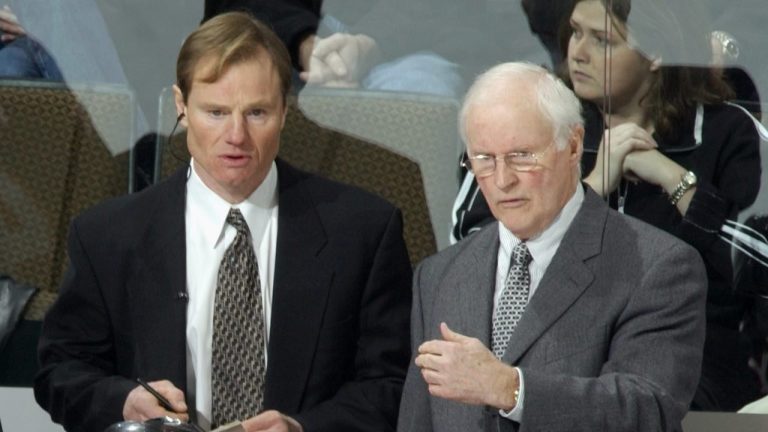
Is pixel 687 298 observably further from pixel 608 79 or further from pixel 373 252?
pixel 608 79

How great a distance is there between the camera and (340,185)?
3.73 m

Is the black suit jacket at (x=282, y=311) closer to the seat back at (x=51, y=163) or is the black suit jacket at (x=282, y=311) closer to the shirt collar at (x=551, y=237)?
the shirt collar at (x=551, y=237)

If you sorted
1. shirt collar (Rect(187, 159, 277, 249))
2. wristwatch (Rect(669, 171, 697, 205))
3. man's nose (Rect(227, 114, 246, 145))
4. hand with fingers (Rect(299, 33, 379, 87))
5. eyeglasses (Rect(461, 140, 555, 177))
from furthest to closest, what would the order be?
hand with fingers (Rect(299, 33, 379, 87)), wristwatch (Rect(669, 171, 697, 205)), shirt collar (Rect(187, 159, 277, 249)), man's nose (Rect(227, 114, 246, 145)), eyeglasses (Rect(461, 140, 555, 177))

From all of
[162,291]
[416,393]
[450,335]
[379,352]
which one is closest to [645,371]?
[450,335]

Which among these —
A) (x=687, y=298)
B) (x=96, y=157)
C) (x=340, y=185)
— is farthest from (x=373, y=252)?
(x=96, y=157)

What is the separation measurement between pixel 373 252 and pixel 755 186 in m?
1.14

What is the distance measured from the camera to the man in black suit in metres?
3.53

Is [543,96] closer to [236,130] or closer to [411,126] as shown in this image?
[236,130]

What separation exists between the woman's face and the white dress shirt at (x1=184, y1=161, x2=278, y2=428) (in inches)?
38.2

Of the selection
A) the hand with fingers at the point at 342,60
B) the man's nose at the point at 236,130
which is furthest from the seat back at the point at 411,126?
the man's nose at the point at 236,130

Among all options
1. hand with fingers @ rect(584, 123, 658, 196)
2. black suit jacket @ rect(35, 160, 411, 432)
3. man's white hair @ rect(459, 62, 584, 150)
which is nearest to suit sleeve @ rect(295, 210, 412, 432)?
black suit jacket @ rect(35, 160, 411, 432)

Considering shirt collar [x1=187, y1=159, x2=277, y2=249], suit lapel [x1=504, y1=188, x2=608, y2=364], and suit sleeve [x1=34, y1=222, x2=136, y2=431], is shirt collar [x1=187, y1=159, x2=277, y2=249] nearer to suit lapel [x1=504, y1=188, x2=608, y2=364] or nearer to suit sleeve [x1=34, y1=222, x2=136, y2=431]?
suit sleeve [x1=34, y1=222, x2=136, y2=431]

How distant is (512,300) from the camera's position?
3277mm

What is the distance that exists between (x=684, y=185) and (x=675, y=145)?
0.10 metres
